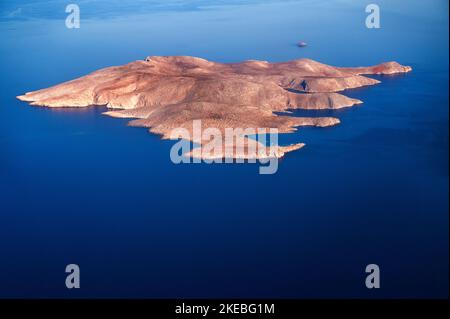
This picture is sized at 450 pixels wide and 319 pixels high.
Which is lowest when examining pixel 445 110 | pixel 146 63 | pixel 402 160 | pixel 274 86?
pixel 402 160

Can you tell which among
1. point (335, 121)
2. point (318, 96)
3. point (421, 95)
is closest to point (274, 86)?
point (318, 96)

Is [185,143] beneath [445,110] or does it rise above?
beneath

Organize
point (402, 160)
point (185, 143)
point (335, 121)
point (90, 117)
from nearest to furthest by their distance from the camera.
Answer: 1. point (402, 160)
2. point (185, 143)
3. point (335, 121)
4. point (90, 117)

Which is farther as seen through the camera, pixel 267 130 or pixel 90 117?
pixel 90 117

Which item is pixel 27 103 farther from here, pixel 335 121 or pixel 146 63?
pixel 335 121

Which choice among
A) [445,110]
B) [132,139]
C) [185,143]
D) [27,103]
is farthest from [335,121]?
[27,103]

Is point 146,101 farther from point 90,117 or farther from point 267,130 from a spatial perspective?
point 267,130

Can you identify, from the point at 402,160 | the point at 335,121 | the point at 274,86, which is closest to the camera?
the point at 402,160
